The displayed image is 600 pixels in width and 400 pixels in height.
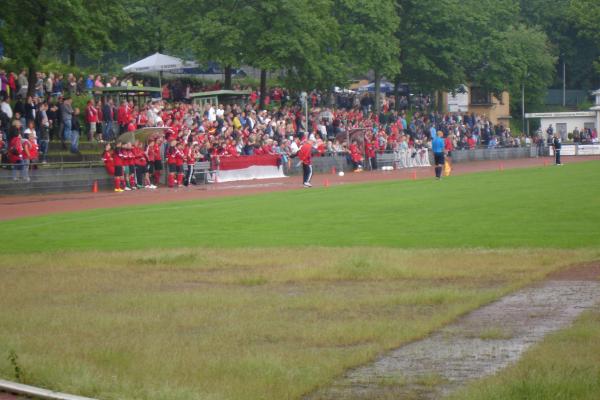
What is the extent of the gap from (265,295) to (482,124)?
6786 cm

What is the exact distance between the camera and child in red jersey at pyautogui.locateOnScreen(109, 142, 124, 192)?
40688 mm

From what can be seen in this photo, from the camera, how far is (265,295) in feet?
48.6

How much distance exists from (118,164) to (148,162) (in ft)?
8.07

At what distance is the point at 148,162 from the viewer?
4316cm

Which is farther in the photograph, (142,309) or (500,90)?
(500,90)

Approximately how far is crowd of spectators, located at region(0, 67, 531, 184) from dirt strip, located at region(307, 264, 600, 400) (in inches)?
1098

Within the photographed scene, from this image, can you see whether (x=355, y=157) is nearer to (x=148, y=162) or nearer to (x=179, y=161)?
(x=179, y=161)

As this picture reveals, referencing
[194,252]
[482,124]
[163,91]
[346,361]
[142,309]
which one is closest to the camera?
[346,361]

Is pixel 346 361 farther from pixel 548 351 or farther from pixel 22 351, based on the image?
pixel 22 351

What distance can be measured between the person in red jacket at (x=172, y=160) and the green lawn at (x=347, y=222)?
7.32 m

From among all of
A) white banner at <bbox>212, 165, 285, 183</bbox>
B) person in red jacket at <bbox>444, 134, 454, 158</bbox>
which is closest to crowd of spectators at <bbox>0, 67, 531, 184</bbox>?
person in red jacket at <bbox>444, 134, 454, 158</bbox>

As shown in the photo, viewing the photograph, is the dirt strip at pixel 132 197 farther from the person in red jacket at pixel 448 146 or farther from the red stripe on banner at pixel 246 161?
the person in red jacket at pixel 448 146

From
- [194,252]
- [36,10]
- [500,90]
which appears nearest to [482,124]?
[500,90]

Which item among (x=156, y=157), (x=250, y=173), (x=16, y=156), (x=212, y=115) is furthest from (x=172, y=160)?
(x=212, y=115)
